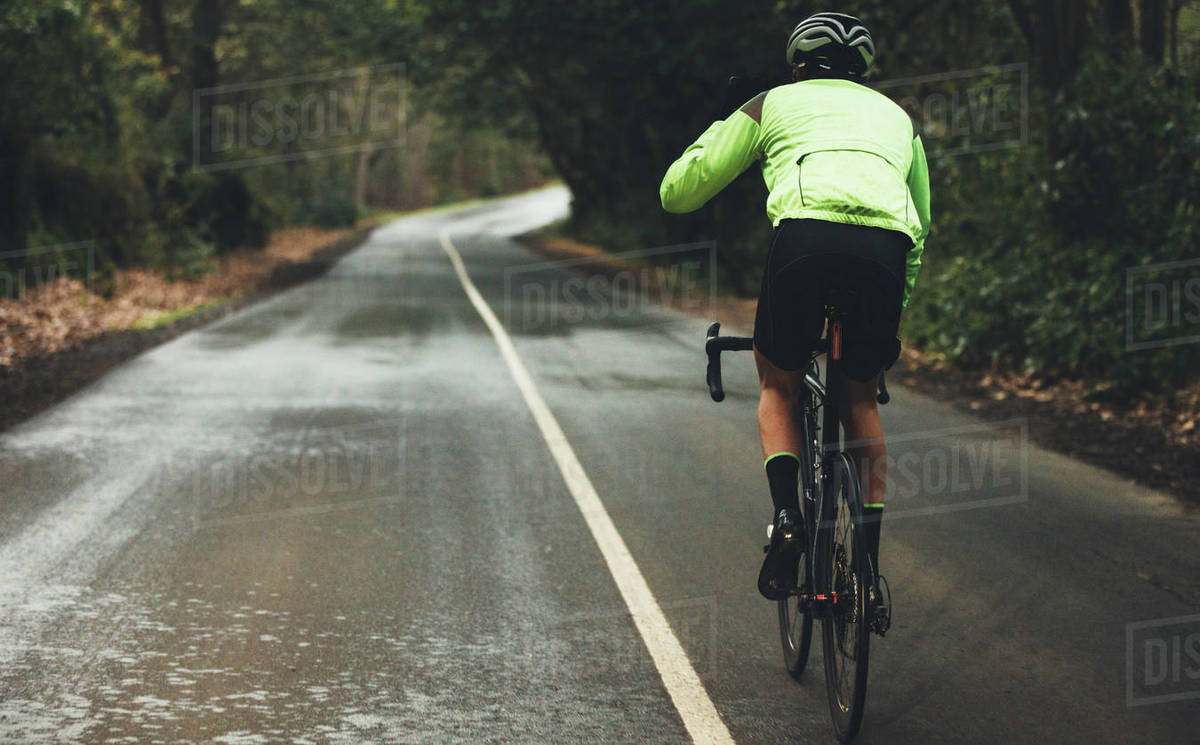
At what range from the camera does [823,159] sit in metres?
4.05

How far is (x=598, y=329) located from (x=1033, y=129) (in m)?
6.43

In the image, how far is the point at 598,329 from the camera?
18062 millimetres

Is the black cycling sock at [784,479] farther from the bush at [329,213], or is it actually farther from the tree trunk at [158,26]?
the bush at [329,213]

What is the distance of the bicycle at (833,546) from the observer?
405 centimetres

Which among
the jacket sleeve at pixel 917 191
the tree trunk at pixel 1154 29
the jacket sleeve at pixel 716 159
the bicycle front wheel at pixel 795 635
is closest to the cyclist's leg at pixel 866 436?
the jacket sleeve at pixel 917 191

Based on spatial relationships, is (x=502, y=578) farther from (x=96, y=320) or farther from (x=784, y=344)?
(x=96, y=320)

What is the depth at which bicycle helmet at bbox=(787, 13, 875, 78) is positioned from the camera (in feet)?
14.1

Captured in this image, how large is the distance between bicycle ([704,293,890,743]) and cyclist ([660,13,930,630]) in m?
0.06

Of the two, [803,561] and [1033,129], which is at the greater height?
[1033,129]

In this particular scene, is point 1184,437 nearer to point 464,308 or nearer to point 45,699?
point 45,699

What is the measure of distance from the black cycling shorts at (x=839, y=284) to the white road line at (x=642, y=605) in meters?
1.28

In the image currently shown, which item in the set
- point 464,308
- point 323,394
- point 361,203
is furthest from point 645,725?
point 361,203

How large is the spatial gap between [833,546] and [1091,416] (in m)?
7.26

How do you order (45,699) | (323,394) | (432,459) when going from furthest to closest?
(323,394)
(432,459)
(45,699)
